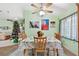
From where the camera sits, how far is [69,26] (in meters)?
1.71

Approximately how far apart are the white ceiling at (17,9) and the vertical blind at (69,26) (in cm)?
11

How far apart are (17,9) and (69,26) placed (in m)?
0.67

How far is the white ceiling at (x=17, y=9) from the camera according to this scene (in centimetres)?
172

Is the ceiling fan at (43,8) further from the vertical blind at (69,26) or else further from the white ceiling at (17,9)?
the vertical blind at (69,26)

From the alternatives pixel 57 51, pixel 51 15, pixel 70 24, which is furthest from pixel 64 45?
pixel 51 15

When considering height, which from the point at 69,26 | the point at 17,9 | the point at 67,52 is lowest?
the point at 67,52

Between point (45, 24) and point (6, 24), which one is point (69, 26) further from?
point (6, 24)

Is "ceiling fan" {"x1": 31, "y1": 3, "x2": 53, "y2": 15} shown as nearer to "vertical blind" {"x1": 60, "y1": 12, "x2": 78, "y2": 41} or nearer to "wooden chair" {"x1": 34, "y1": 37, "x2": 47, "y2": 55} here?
"vertical blind" {"x1": 60, "y1": 12, "x2": 78, "y2": 41}

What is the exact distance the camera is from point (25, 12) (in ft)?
5.65

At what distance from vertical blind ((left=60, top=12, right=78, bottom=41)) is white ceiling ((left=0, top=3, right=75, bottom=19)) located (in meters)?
0.11

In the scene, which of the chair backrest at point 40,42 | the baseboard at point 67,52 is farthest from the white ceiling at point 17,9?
the baseboard at point 67,52

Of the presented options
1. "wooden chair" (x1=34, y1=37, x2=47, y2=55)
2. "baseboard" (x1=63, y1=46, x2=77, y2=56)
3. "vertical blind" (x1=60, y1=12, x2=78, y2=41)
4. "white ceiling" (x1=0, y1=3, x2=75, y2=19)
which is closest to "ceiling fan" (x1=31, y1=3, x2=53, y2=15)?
"white ceiling" (x1=0, y1=3, x2=75, y2=19)

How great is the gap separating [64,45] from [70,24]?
0.87ft

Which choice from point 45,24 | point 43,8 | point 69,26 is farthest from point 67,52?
point 43,8
